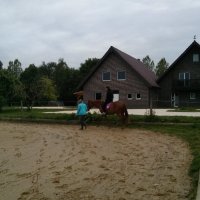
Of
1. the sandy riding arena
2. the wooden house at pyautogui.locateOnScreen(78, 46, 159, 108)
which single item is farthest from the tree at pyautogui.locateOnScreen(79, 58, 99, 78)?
the sandy riding arena

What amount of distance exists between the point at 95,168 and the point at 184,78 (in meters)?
34.9

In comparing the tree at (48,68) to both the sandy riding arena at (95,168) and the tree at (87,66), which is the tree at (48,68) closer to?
the tree at (87,66)

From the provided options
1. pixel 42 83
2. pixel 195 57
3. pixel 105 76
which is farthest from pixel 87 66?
pixel 195 57

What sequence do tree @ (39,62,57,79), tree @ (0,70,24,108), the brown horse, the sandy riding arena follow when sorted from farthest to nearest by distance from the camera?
tree @ (39,62,57,79) < tree @ (0,70,24,108) < the brown horse < the sandy riding arena

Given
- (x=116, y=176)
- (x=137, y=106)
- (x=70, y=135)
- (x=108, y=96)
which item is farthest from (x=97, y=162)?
(x=137, y=106)

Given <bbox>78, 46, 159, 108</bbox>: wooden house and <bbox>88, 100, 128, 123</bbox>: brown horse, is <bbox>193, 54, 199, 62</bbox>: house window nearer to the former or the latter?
<bbox>78, 46, 159, 108</bbox>: wooden house

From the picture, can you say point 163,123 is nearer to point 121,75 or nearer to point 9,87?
point 9,87

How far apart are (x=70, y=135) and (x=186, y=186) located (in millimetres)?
9010

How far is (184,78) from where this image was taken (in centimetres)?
4231

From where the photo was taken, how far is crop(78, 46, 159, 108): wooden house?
41.4 m

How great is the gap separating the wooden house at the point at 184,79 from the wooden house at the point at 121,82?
1.61 metres

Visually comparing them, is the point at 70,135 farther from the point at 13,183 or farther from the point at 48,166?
the point at 13,183

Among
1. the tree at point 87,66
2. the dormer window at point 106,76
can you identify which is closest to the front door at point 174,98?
the dormer window at point 106,76

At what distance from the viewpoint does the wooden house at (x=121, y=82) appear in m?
41.4
